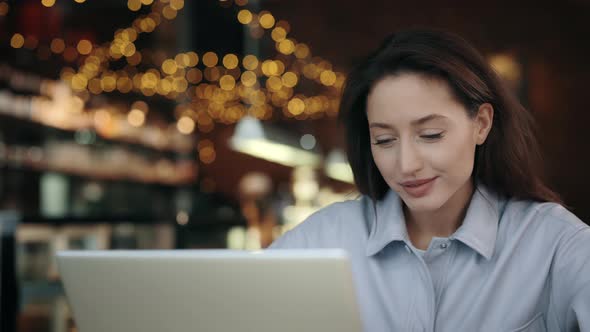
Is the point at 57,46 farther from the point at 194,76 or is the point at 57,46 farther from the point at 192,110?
the point at 192,110

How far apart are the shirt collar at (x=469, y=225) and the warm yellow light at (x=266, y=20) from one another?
18.7ft

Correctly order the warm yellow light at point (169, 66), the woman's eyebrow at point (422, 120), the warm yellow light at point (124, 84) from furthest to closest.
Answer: the warm yellow light at point (169, 66) → the warm yellow light at point (124, 84) → the woman's eyebrow at point (422, 120)

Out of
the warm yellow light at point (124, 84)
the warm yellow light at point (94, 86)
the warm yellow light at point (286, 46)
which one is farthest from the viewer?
the warm yellow light at point (286, 46)

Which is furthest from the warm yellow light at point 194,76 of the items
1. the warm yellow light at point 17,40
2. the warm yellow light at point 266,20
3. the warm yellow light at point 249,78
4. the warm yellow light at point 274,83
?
the warm yellow light at point 17,40

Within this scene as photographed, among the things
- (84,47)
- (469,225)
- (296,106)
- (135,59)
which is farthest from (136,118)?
(469,225)

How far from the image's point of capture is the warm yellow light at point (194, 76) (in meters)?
8.16

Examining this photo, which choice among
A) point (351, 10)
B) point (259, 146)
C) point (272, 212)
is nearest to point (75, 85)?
point (259, 146)

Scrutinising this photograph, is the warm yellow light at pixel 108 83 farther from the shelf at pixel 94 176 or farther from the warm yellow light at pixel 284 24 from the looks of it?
the warm yellow light at pixel 284 24

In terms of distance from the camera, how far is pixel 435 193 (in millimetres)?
1370

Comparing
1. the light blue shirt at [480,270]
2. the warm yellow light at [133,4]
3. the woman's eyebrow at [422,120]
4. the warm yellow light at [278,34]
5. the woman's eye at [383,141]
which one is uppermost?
the warm yellow light at [133,4]

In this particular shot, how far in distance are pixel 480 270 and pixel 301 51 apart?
6396 millimetres

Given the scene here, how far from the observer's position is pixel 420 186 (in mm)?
1370

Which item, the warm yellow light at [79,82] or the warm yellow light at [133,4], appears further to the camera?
the warm yellow light at [133,4]

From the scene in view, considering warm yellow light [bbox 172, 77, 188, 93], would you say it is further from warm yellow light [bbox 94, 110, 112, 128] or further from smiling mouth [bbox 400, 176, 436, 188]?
smiling mouth [bbox 400, 176, 436, 188]
